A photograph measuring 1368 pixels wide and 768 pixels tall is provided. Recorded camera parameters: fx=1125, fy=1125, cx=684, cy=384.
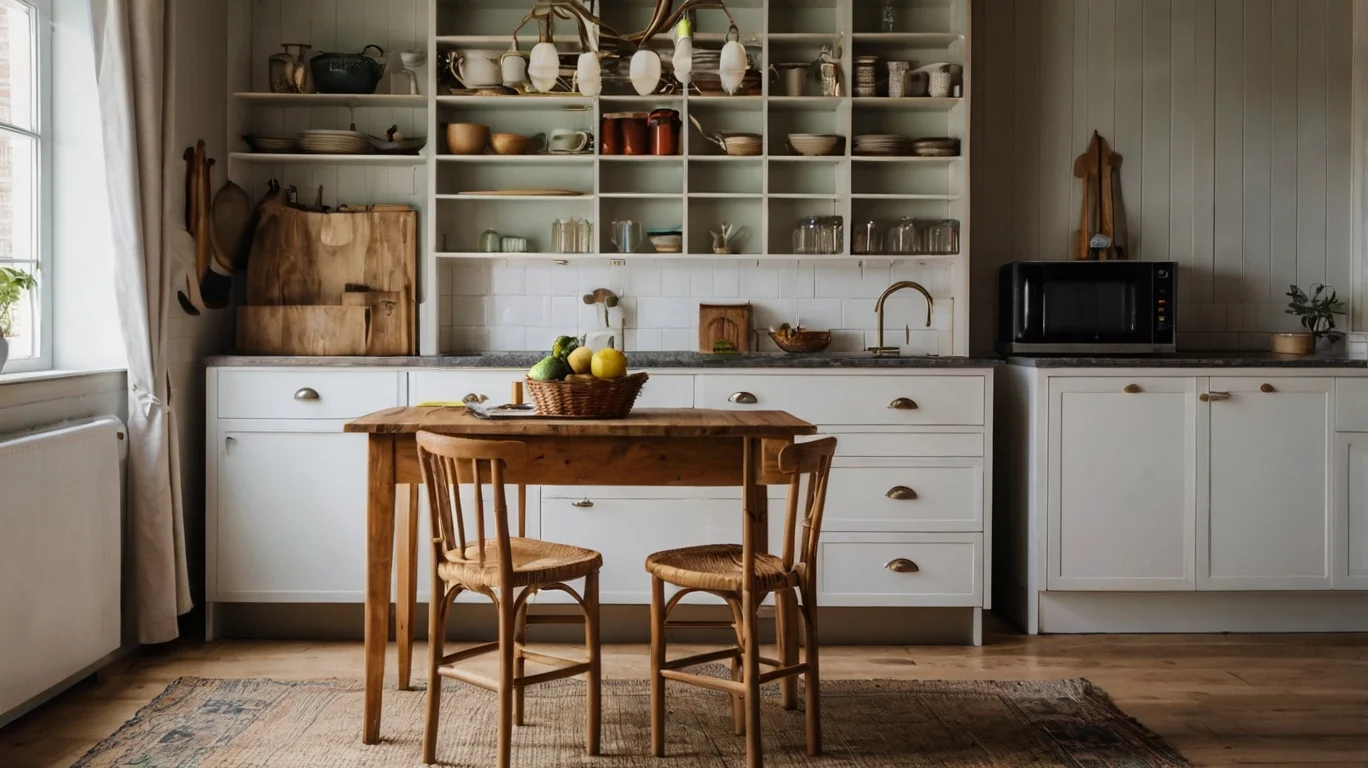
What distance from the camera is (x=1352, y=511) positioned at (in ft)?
13.2

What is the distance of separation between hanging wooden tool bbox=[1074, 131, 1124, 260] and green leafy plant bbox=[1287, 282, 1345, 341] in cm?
73

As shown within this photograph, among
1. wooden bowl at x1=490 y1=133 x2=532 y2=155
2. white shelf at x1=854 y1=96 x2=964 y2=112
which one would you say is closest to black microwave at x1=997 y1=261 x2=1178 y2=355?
white shelf at x1=854 y1=96 x2=964 y2=112

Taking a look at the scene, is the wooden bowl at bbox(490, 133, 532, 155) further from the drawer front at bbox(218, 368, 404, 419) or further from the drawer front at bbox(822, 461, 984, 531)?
the drawer front at bbox(822, 461, 984, 531)

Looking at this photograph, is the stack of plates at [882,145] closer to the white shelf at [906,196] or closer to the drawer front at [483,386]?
the white shelf at [906,196]

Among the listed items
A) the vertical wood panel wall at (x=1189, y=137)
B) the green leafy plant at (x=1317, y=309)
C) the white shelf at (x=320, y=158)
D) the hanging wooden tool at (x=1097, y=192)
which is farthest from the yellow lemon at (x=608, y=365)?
the green leafy plant at (x=1317, y=309)

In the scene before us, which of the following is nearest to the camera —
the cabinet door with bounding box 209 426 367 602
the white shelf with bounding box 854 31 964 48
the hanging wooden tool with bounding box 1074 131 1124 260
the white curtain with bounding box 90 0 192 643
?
the white curtain with bounding box 90 0 192 643

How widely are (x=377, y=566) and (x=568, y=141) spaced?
203 cm

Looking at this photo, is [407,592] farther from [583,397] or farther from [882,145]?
[882,145]

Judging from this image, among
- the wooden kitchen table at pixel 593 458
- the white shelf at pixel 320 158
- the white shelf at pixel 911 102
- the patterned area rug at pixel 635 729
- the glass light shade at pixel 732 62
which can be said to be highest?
the white shelf at pixel 911 102

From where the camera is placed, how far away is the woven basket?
281 cm

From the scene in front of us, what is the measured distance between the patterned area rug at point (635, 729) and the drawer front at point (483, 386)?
1008mm

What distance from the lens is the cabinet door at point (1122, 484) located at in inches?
157

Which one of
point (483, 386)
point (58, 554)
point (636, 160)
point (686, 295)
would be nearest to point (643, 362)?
point (483, 386)

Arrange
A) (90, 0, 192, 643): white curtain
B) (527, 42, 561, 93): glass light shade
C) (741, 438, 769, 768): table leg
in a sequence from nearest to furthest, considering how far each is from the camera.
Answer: (741, 438, 769, 768): table leg, (527, 42, 561, 93): glass light shade, (90, 0, 192, 643): white curtain
